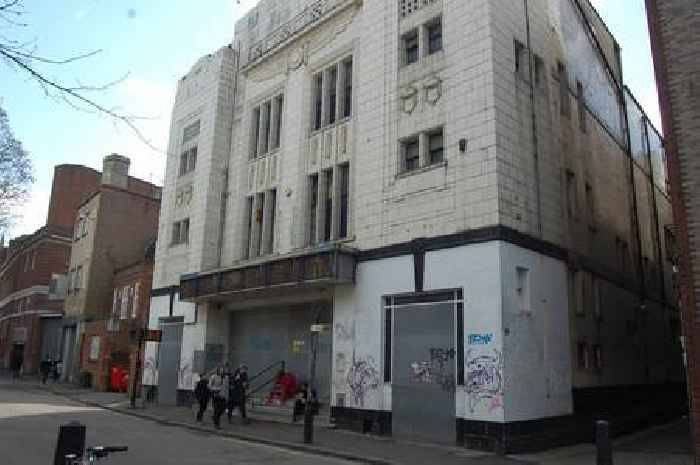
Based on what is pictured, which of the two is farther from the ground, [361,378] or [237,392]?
[361,378]

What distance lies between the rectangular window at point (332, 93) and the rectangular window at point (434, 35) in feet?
14.7

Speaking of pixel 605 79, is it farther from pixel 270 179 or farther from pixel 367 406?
pixel 367 406

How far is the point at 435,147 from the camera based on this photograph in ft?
58.0

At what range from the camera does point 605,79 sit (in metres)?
26.0

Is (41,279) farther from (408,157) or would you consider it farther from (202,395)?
(408,157)

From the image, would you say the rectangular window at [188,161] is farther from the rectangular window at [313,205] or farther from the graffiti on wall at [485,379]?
the graffiti on wall at [485,379]

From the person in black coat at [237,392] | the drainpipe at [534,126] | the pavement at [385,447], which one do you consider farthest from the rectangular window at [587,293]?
the person in black coat at [237,392]

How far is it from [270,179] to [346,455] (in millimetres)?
13233

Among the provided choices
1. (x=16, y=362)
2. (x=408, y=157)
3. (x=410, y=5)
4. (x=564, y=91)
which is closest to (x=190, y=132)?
(x=410, y=5)

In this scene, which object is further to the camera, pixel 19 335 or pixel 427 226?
pixel 19 335

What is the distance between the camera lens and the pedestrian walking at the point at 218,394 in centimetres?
1845

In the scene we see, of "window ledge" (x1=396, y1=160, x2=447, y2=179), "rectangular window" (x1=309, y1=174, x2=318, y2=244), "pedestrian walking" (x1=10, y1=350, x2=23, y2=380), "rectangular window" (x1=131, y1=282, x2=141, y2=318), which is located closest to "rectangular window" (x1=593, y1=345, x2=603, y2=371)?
"window ledge" (x1=396, y1=160, x2=447, y2=179)

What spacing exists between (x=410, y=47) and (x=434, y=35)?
94 centimetres

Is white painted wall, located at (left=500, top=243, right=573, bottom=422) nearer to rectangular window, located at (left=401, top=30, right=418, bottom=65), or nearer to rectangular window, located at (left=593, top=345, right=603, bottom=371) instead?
rectangular window, located at (left=593, top=345, right=603, bottom=371)
